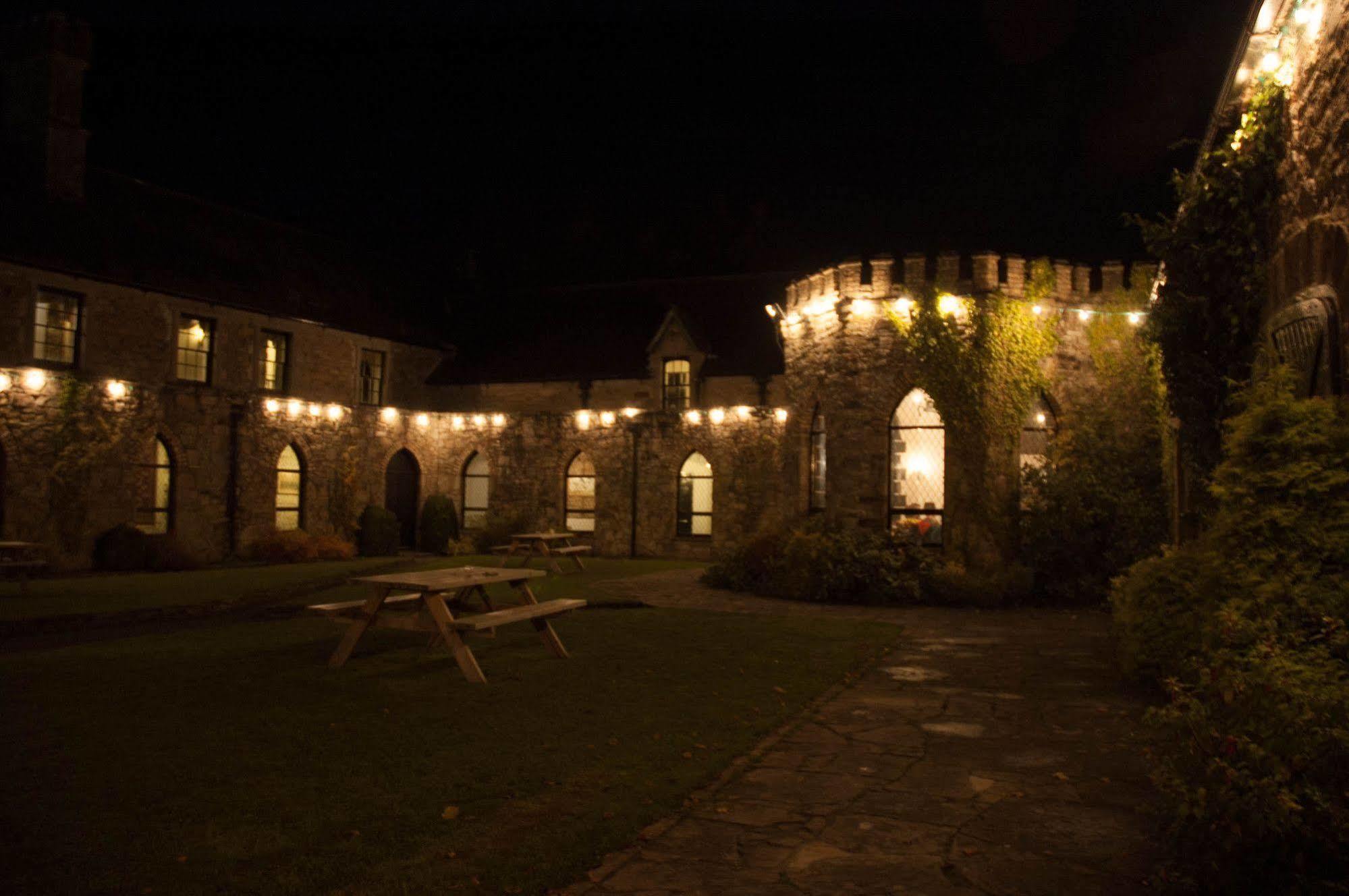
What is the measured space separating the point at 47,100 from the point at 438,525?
41.6ft

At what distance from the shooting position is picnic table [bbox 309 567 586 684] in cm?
782

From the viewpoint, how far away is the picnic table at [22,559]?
45.4 ft

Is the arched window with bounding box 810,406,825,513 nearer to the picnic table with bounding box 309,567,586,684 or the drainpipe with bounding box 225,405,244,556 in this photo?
the picnic table with bounding box 309,567,586,684

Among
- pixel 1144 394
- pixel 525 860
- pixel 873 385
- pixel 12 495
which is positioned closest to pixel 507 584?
pixel 873 385

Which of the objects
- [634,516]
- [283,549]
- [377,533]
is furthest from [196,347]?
[634,516]

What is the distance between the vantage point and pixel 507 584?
15.8m

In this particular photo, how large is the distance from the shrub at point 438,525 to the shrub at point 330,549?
2796 millimetres

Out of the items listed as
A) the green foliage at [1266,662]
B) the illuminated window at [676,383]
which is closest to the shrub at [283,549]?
the illuminated window at [676,383]

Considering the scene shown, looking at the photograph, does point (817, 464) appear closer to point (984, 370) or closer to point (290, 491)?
point (984, 370)

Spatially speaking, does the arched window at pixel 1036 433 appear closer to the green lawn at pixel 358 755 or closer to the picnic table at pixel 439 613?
the green lawn at pixel 358 755

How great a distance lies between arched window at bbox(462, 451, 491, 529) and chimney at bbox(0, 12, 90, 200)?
36.9ft

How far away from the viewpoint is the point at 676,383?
973 inches

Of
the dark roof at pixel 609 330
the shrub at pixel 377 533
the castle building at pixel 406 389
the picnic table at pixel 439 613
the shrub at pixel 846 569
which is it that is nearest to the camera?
the picnic table at pixel 439 613

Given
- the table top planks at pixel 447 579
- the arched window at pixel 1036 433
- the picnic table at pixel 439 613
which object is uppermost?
the arched window at pixel 1036 433
